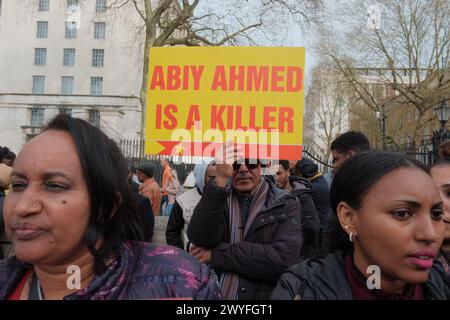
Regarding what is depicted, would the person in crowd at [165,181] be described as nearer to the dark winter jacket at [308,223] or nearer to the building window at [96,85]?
the dark winter jacket at [308,223]

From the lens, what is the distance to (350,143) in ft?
12.2

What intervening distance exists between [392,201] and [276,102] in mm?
1470

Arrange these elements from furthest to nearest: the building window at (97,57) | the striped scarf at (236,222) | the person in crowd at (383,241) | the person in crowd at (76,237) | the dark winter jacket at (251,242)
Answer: the building window at (97,57), the striped scarf at (236,222), the dark winter jacket at (251,242), the person in crowd at (383,241), the person in crowd at (76,237)

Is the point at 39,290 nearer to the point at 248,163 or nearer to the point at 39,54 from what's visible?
the point at 248,163

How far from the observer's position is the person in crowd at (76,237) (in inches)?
54.3

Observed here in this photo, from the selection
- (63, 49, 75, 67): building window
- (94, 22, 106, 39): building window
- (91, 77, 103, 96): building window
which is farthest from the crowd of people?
(63, 49, 75, 67): building window

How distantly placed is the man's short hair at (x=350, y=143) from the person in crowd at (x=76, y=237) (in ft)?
8.22

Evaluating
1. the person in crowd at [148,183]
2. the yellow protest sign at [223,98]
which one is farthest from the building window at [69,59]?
the yellow protest sign at [223,98]

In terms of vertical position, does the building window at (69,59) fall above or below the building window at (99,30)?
below

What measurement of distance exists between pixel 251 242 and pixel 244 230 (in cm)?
8

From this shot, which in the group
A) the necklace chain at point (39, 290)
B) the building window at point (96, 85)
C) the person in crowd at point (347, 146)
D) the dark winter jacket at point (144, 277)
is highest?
the building window at point (96, 85)

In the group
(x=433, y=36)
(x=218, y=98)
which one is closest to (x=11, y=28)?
(x=433, y=36)

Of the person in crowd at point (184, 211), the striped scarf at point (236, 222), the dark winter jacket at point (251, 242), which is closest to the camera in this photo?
the dark winter jacket at point (251, 242)
